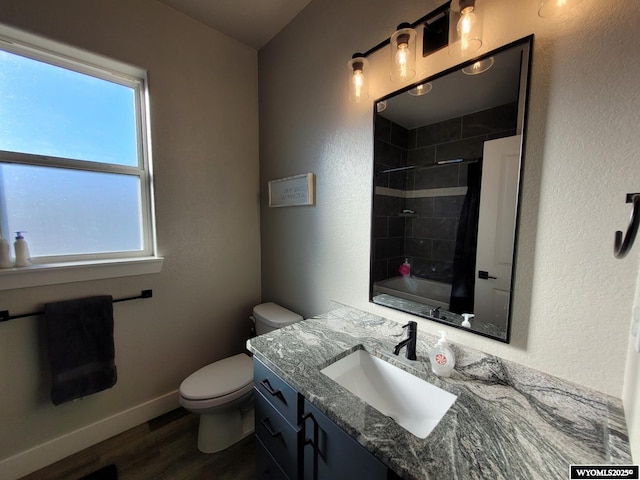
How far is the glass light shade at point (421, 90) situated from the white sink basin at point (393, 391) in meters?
1.18

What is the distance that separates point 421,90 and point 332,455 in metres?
1.43

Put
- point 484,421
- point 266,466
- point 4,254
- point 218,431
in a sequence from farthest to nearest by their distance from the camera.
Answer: point 218,431
point 4,254
point 266,466
point 484,421

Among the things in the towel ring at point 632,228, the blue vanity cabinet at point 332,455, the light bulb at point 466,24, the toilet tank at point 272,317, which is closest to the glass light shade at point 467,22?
the light bulb at point 466,24

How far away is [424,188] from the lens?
46.2 inches

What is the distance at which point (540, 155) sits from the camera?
83 centimetres

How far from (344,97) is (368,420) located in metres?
1.48

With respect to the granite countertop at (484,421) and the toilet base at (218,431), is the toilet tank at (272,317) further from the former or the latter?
the granite countertop at (484,421)

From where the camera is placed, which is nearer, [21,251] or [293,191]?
[21,251]

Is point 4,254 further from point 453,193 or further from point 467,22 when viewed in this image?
point 467,22

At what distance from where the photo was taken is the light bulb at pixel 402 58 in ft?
3.43

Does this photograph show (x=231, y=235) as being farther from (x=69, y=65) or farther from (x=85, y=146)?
(x=69, y=65)

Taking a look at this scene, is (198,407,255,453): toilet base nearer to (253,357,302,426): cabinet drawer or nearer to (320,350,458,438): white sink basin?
(253,357,302,426): cabinet drawer

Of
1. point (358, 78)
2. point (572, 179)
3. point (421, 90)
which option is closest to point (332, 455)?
point (572, 179)

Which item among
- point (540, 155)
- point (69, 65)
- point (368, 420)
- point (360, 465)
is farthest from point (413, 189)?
point (69, 65)
